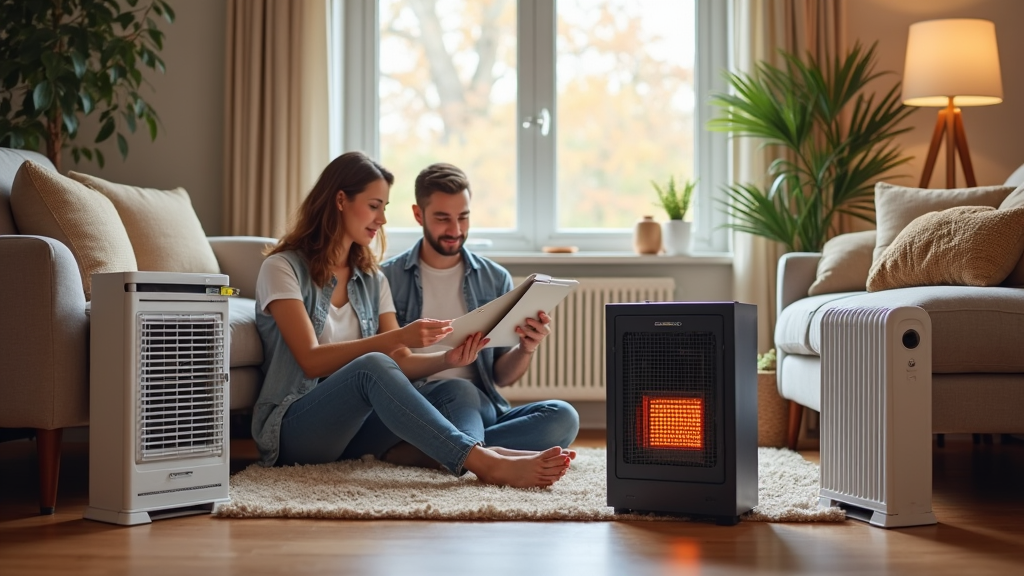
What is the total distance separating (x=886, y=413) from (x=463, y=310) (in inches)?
50.1

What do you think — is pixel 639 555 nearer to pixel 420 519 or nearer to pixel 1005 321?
pixel 420 519

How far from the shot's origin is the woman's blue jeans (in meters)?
2.26

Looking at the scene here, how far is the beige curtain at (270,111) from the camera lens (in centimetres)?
381

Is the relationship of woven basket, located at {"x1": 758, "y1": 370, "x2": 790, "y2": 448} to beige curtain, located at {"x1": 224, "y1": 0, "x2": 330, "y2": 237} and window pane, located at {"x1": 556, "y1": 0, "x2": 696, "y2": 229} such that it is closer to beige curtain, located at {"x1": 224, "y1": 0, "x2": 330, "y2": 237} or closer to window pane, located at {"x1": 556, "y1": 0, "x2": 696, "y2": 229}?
window pane, located at {"x1": 556, "y1": 0, "x2": 696, "y2": 229}

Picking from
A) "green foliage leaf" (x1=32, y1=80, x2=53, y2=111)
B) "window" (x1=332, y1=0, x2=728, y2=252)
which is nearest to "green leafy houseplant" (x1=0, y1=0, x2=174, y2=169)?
"green foliage leaf" (x1=32, y1=80, x2=53, y2=111)

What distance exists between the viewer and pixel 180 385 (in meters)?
2.10

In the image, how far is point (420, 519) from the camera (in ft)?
6.72

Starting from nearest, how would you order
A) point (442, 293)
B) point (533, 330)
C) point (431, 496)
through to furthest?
1. point (431, 496)
2. point (533, 330)
3. point (442, 293)

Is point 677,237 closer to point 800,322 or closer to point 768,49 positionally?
point 768,49

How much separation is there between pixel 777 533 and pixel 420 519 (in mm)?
734

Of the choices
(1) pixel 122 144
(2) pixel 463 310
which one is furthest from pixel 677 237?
(1) pixel 122 144

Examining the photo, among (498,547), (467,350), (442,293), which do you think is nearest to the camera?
(498,547)

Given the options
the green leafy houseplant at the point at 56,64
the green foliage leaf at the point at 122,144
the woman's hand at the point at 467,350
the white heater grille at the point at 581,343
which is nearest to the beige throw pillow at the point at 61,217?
the green leafy houseplant at the point at 56,64

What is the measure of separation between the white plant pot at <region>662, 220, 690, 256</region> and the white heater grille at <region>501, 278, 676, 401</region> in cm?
13
